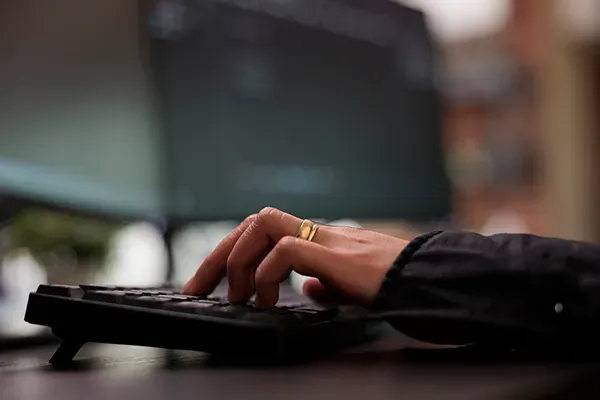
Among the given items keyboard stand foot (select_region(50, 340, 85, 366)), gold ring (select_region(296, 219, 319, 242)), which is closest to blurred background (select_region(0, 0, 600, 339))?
keyboard stand foot (select_region(50, 340, 85, 366))

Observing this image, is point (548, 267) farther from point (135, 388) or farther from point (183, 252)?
point (183, 252)

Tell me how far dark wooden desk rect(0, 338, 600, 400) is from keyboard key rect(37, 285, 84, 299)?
1.9 inches

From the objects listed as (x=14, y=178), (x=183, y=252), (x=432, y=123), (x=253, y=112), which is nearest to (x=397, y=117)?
(x=432, y=123)

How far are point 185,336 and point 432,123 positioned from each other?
3.49ft

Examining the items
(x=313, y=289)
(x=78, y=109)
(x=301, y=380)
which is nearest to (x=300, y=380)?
(x=301, y=380)

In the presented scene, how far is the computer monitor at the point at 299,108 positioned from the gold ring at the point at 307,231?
0.49 m

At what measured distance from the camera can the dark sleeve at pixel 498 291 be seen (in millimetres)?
519

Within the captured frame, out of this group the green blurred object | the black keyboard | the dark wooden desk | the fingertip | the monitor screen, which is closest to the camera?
the dark wooden desk

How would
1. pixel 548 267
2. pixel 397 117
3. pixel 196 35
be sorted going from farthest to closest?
pixel 397 117 < pixel 196 35 < pixel 548 267

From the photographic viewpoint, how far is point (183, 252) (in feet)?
3.89

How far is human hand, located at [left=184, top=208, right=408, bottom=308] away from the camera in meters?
0.56

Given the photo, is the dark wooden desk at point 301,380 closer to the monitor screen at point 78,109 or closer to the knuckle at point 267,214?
the knuckle at point 267,214

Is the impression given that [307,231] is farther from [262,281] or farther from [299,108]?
[299,108]

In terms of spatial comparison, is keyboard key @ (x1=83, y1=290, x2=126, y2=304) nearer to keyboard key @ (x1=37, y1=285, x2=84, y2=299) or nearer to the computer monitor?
keyboard key @ (x1=37, y1=285, x2=84, y2=299)
